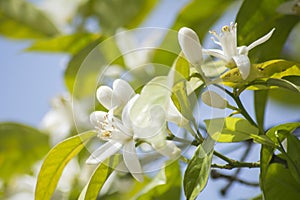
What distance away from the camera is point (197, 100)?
551 millimetres

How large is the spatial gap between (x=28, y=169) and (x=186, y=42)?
0.63 metres

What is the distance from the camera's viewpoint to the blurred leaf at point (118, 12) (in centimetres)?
112

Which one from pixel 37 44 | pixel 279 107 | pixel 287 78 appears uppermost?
pixel 37 44

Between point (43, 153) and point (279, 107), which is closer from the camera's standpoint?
point (279, 107)

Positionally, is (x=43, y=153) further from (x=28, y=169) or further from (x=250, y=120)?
(x=250, y=120)

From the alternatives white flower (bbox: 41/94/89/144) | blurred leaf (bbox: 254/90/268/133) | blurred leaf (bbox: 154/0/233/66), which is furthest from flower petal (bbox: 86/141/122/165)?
white flower (bbox: 41/94/89/144)

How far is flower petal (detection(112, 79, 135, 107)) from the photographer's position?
54 cm

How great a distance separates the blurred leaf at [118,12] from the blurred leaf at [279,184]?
62 centimetres

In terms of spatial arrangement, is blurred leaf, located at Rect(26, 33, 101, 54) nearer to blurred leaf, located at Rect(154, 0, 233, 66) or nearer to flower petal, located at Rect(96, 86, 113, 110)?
blurred leaf, located at Rect(154, 0, 233, 66)

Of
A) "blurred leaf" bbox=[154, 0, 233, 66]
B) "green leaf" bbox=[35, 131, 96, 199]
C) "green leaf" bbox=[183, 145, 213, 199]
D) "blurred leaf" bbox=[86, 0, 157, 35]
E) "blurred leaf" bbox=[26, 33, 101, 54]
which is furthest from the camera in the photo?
"blurred leaf" bbox=[86, 0, 157, 35]

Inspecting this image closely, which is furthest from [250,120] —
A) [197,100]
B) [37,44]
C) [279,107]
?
[37,44]

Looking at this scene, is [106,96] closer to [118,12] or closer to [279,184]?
[279,184]

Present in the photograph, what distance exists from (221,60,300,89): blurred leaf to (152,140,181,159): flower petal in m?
0.08

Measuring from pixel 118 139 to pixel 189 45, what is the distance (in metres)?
0.12
